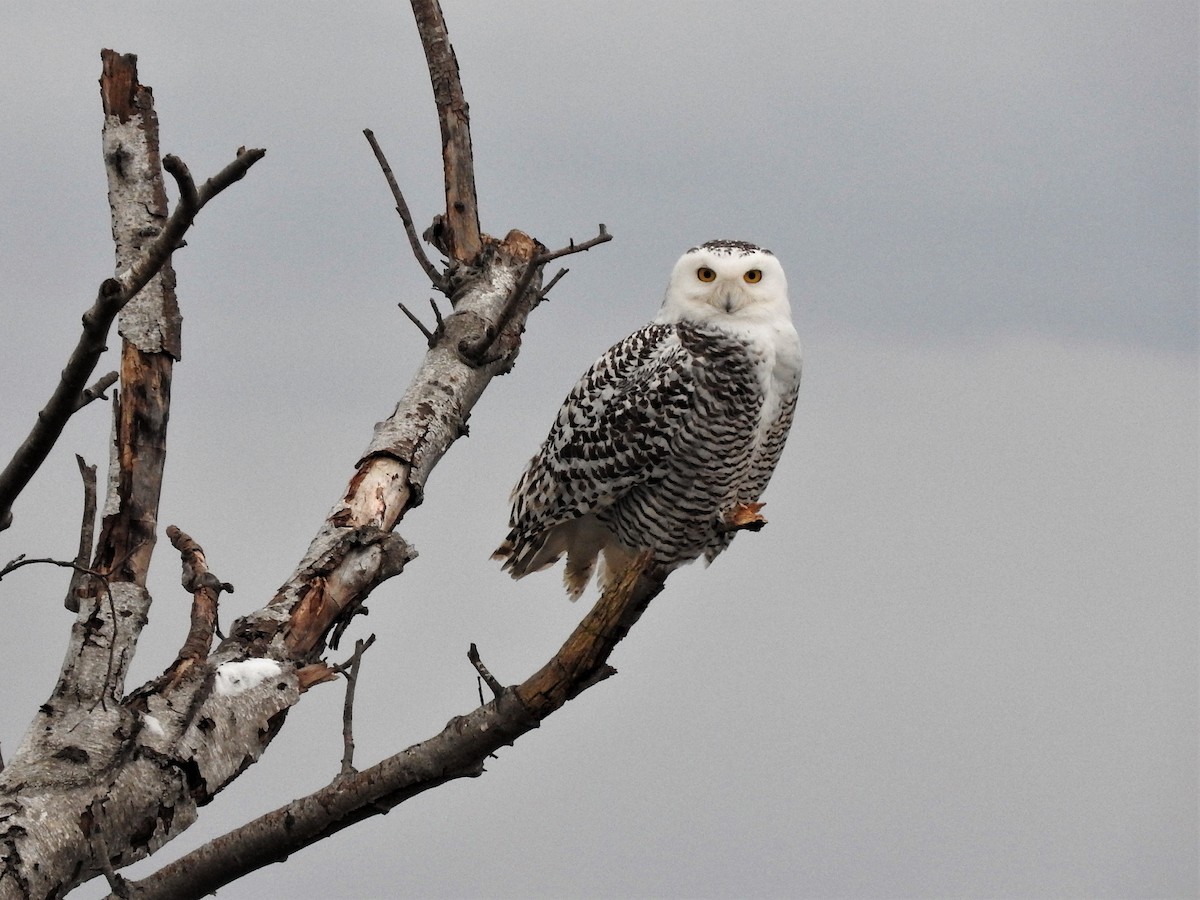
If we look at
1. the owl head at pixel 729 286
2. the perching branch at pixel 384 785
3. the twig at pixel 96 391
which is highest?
the owl head at pixel 729 286

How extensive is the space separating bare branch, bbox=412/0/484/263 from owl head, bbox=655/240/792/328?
1.32m

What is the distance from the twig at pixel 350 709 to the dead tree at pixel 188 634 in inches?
0.4

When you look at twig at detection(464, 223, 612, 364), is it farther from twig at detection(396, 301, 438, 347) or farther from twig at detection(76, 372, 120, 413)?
twig at detection(76, 372, 120, 413)

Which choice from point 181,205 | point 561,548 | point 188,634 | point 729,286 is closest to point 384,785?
point 188,634

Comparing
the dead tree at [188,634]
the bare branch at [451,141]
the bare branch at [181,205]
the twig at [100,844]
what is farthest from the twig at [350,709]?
the bare branch at [451,141]

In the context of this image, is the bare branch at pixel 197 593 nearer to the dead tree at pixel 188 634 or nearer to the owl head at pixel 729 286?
the dead tree at pixel 188 634

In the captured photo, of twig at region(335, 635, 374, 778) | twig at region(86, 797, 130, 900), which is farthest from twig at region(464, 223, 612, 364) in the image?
twig at region(86, 797, 130, 900)

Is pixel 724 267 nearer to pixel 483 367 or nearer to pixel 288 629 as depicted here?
pixel 483 367

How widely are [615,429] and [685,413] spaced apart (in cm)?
34

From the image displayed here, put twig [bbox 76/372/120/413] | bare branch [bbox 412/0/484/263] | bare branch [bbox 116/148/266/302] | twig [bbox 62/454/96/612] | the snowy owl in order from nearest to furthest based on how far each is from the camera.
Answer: bare branch [bbox 116/148/266/302] → twig [bbox 76/372/120/413] → twig [bbox 62/454/96/612] → the snowy owl → bare branch [bbox 412/0/484/263]

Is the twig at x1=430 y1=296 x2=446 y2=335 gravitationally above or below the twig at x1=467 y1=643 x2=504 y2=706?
above

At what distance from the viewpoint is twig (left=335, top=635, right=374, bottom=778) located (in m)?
4.25

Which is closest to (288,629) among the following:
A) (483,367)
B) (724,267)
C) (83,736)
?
(83,736)

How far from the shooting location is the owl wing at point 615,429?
20.6 feet
